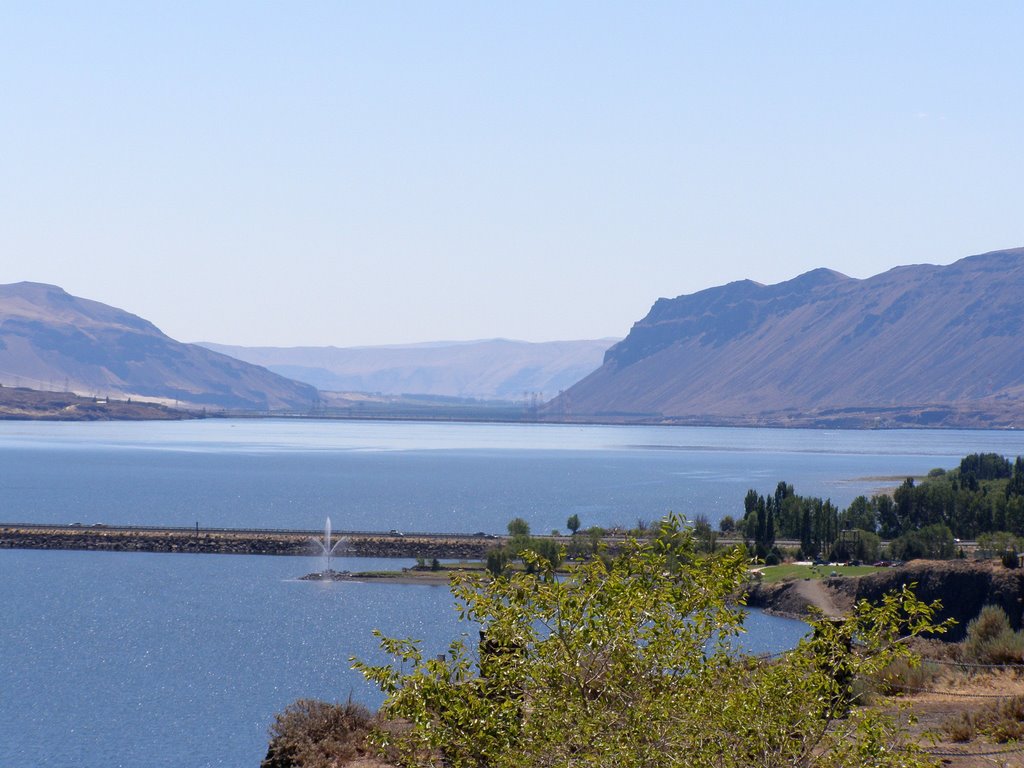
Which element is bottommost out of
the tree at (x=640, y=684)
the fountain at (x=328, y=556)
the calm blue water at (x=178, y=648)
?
the calm blue water at (x=178, y=648)

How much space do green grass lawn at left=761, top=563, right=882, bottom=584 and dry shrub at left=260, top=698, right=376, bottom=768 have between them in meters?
68.2

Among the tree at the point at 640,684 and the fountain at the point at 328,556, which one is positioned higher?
the tree at the point at 640,684

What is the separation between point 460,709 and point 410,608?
70.8m

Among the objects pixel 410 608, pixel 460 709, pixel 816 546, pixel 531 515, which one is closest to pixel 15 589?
pixel 410 608

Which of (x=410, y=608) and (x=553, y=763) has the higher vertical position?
(x=553, y=763)

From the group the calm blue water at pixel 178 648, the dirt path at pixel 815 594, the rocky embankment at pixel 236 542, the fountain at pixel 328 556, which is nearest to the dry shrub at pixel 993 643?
the calm blue water at pixel 178 648

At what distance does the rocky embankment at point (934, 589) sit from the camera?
200 ft

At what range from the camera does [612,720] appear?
17.2 meters

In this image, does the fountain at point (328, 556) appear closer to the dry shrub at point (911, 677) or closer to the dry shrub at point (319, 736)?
the dry shrub at point (911, 677)

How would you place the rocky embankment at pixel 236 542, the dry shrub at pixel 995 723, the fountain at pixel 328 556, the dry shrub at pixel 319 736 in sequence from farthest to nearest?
the rocky embankment at pixel 236 542 < the fountain at pixel 328 556 < the dry shrub at pixel 319 736 < the dry shrub at pixel 995 723

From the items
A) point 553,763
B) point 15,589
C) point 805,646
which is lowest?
point 15,589

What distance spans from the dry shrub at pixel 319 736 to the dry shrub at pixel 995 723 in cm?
1130

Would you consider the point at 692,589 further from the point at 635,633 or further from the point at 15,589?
the point at 15,589

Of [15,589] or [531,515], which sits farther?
[531,515]
